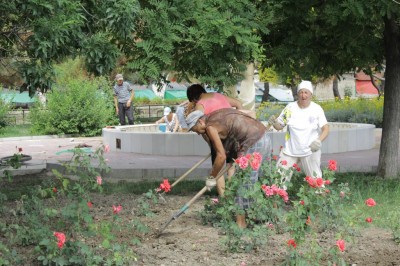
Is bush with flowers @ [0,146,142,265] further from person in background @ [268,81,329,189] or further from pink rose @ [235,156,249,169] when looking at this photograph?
person in background @ [268,81,329,189]

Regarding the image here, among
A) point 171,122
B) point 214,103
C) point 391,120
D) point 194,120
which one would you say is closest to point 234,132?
point 194,120

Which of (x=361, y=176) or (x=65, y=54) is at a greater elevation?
(x=65, y=54)

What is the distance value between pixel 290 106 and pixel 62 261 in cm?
407

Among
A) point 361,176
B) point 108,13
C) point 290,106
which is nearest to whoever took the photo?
point 108,13

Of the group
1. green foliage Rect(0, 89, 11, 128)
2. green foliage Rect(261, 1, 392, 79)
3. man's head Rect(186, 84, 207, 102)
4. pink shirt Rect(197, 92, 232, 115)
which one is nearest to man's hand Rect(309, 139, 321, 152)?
pink shirt Rect(197, 92, 232, 115)

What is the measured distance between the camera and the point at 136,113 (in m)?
29.6

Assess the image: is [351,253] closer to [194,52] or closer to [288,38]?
[194,52]

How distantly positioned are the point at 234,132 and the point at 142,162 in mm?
7901

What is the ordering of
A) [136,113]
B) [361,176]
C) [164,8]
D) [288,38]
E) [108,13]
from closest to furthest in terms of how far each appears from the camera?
[108,13] → [164,8] → [288,38] → [361,176] → [136,113]

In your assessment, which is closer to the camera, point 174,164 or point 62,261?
point 62,261

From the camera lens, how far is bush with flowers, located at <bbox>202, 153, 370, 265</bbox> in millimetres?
6375

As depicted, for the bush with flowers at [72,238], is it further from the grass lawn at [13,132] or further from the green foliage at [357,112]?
the grass lawn at [13,132]

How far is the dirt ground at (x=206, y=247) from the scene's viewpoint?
271 inches

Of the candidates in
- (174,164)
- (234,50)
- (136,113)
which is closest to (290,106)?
(234,50)
